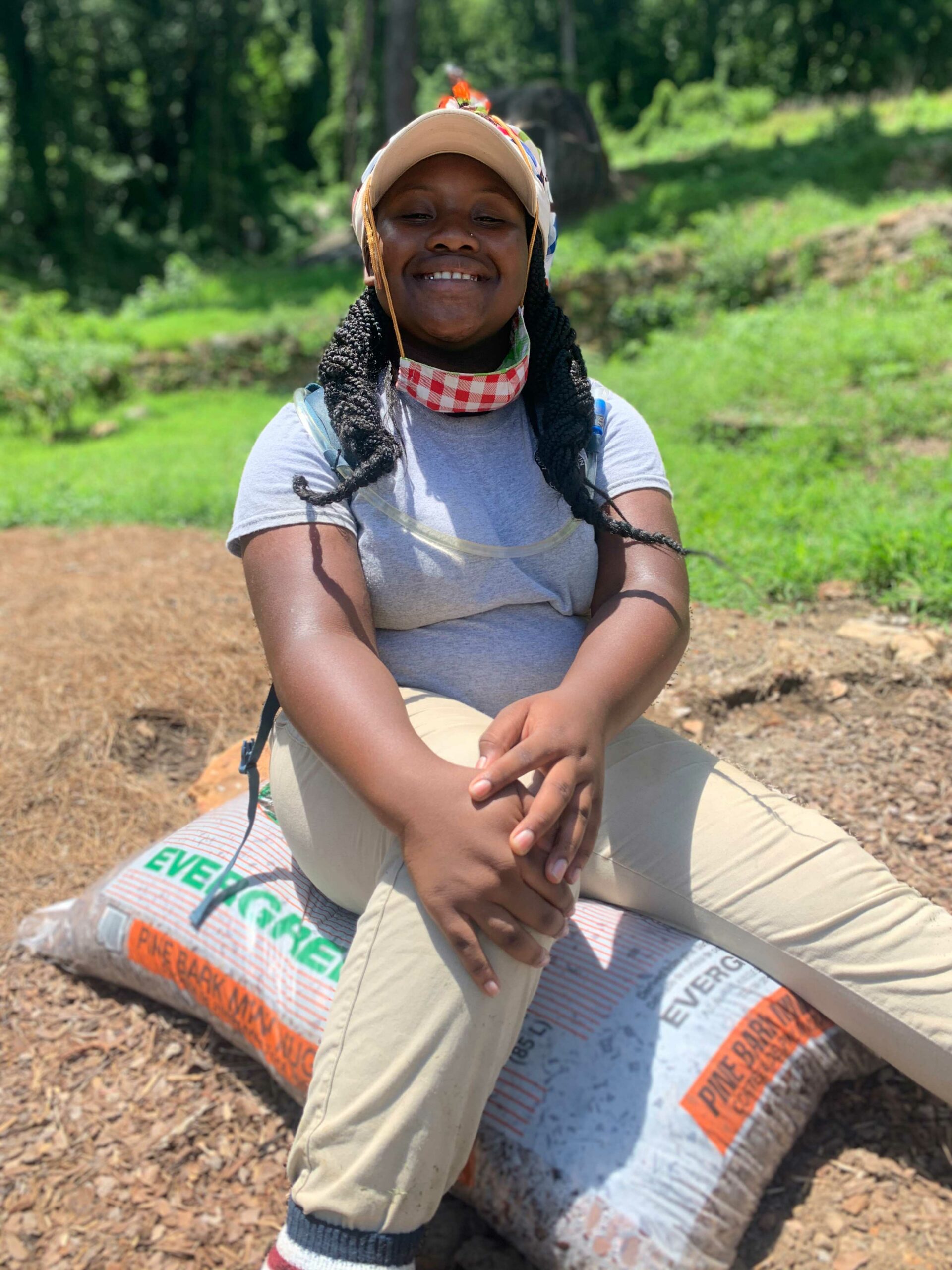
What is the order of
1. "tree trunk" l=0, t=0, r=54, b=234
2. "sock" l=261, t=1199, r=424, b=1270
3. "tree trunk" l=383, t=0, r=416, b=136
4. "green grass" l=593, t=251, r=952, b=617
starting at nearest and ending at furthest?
"sock" l=261, t=1199, r=424, b=1270 < "green grass" l=593, t=251, r=952, b=617 < "tree trunk" l=383, t=0, r=416, b=136 < "tree trunk" l=0, t=0, r=54, b=234

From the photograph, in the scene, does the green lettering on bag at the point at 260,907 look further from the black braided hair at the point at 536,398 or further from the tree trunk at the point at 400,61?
the tree trunk at the point at 400,61

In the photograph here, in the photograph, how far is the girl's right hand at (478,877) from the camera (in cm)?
149

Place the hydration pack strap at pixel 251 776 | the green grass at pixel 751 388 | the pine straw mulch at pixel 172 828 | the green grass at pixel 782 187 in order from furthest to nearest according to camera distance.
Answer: the green grass at pixel 782 187, the green grass at pixel 751 388, the hydration pack strap at pixel 251 776, the pine straw mulch at pixel 172 828

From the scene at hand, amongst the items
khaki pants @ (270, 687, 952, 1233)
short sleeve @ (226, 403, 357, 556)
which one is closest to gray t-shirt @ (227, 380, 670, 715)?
short sleeve @ (226, 403, 357, 556)

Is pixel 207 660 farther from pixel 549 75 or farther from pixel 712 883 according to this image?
pixel 549 75

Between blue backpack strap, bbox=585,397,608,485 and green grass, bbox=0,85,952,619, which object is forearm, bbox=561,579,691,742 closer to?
blue backpack strap, bbox=585,397,608,485

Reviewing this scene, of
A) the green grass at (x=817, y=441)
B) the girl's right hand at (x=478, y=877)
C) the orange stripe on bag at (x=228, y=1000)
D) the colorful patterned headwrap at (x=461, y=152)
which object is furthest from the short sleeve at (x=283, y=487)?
the green grass at (x=817, y=441)

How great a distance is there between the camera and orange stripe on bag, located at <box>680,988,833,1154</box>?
5.62 feet

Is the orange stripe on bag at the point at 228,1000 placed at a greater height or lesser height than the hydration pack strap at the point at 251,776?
lesser

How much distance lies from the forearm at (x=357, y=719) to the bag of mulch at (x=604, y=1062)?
0.56 meters

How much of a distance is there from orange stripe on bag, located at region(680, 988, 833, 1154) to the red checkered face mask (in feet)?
4.18

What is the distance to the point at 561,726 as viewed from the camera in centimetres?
162

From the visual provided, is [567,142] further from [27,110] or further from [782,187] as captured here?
[27,110]

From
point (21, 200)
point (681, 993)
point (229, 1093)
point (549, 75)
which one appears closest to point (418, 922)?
point (681, 993)
